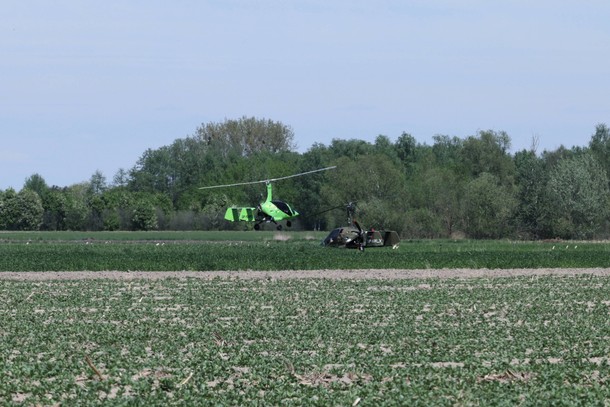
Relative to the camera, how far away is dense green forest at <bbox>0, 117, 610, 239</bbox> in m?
103

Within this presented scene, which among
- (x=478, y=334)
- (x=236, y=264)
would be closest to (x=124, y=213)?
(x=236, y=264)

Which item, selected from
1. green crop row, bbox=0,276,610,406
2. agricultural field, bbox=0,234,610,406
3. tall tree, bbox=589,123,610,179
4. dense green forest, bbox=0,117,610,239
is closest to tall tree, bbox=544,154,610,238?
dense green forest, bbox=0,117,610,239

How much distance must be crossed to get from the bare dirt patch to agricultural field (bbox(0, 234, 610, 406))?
0.79 meters

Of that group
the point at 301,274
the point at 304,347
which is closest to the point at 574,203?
the point at 301,274

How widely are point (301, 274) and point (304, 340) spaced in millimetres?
26236

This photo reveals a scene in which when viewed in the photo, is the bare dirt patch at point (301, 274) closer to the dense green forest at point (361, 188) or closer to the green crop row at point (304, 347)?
the green crop row at point (304, 347)

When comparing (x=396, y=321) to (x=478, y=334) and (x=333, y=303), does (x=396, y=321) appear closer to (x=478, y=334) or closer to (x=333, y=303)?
(x=478, y=334)

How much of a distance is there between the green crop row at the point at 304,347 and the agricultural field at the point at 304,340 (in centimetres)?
5

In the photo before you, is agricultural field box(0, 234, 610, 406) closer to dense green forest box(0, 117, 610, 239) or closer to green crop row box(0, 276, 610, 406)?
green crop row box(0, 276, 610, 406)

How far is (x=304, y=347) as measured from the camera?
76.5 feet

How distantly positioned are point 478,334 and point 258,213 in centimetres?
4874

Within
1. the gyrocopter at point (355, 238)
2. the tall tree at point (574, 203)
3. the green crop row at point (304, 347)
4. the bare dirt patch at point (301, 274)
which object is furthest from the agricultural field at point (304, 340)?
the tall tree at point (574, 203)

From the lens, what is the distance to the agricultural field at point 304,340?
18.3m

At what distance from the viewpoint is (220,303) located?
3416 cm
